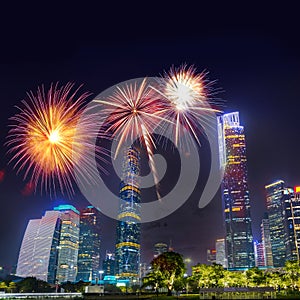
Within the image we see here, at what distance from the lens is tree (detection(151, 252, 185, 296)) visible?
242 ft

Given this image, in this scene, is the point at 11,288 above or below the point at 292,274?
below

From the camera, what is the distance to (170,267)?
73.6m

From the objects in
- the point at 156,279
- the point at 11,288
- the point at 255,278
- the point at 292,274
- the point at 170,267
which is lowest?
the point at 11,288

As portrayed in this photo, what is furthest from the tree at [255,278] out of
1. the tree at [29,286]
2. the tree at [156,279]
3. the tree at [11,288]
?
the tree at [11,288]

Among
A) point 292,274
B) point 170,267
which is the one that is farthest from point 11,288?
point 292,274

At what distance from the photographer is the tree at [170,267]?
242 feet

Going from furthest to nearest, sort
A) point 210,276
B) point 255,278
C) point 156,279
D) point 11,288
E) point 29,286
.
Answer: point 29,286
point 11,288
point 255,278
point 210,276
point 156,279

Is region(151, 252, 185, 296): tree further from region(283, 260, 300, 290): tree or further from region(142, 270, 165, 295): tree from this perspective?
region(283, 260, 300, 290): tree

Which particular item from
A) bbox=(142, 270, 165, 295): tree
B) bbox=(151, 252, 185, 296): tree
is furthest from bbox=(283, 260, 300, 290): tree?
bbox=(142, 270, 165, 295): tree

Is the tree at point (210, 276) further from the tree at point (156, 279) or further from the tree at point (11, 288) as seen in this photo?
the tree at point (11, 288)

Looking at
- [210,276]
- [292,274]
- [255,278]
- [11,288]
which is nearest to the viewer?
[210,276]

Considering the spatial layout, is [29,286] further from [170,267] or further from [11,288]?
[170,267]

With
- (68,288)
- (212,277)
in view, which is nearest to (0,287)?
(68,288)

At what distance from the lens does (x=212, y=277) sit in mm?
88438
